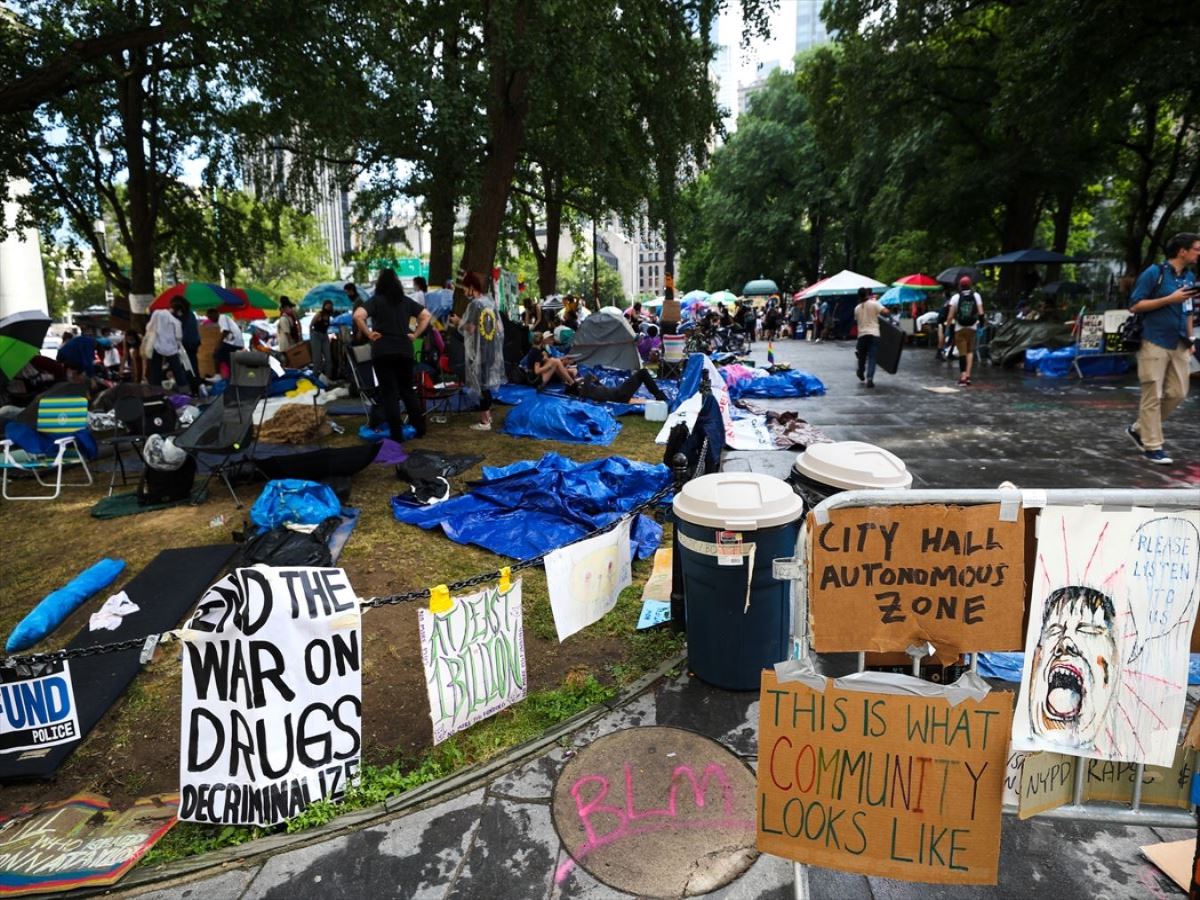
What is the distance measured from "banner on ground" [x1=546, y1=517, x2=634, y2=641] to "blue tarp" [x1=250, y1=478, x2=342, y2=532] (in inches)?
117

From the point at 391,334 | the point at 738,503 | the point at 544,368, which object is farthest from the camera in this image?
the point at 544,368

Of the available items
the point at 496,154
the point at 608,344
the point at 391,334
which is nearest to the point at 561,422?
the point at 391,334

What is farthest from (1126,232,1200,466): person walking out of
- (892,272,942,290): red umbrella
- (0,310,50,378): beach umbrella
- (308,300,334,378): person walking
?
(892,272,942,290): red umbrella

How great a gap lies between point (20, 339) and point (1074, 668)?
37.7 ft

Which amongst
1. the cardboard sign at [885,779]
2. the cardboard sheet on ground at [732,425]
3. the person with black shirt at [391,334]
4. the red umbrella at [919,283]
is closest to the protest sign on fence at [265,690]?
the cardboard sign at [885,779]

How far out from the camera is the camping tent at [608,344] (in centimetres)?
1342

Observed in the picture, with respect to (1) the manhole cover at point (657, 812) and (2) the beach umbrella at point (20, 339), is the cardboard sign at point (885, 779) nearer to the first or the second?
(1) the manhole cover at point (657, 812)

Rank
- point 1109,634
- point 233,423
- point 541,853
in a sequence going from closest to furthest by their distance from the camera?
point 1109,634 < point 541,853 < point 233,423

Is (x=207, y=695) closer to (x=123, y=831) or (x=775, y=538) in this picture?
(x=123, y=831)

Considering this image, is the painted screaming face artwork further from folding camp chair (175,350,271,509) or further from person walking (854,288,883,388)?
person walking (854,288,883,388)

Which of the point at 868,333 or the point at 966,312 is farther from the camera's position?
the point at 966,312

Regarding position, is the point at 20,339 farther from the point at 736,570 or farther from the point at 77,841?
the point at 736,570

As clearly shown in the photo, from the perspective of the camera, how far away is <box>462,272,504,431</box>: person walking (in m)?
9.61

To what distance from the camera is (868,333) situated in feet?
42.5
